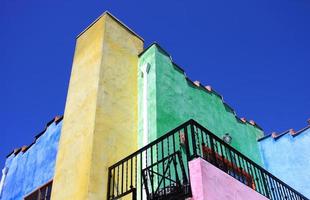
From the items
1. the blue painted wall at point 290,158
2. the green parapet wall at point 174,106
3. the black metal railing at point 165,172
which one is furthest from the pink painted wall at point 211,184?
the blue painted wall at point 290,158

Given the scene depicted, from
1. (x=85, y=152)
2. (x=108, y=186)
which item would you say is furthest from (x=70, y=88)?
(x=108, y=186)

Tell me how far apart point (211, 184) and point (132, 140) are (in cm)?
388

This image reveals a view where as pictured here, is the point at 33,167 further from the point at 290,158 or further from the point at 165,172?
the point at 290,158

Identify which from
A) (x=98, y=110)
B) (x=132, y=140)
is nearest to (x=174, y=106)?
(x=132, y=140)

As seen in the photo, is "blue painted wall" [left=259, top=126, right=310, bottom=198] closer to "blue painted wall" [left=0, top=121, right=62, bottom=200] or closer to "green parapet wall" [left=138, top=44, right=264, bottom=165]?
"green parapet wall" [left=138, top=44, right=264, bottom=165]

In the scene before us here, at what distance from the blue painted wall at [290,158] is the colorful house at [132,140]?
0.27 meters

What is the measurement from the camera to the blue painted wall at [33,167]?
474 inches

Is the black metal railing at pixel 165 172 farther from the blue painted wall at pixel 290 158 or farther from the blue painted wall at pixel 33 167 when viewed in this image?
the blue painted wall at pixel 33 167

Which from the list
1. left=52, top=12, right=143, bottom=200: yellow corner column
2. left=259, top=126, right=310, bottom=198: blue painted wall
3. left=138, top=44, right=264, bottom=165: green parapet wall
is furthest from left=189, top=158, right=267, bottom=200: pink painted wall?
left=259, top=126, right=310, bottom=198: blue painted wall

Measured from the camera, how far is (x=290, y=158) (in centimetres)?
1399

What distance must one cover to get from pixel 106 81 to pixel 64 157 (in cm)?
241

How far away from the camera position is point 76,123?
10.3 metres

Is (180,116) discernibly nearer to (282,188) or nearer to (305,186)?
(282,188)

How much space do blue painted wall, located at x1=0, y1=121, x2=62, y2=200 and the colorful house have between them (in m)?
0.05
